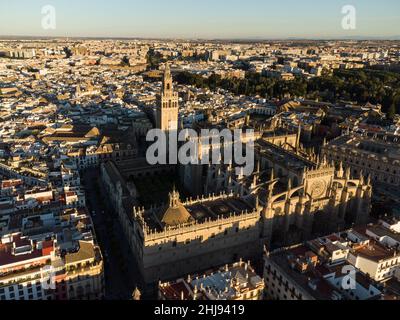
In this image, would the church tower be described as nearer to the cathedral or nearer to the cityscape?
the cityscape

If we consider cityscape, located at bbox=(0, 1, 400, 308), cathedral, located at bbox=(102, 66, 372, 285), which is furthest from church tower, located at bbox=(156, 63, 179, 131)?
cathedral, located at bbox=(102, 66, 372, 285)

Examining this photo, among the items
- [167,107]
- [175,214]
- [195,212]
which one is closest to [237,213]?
[195,212]

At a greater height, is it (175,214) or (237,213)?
(175,214)

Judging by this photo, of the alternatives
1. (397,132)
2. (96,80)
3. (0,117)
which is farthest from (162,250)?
(96,80)

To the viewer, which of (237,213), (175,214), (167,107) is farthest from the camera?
(167,107)

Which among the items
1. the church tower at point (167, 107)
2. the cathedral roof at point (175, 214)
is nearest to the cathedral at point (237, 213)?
the cathedral roof at point (175, 214)

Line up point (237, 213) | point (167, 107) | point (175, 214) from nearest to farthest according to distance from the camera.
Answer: point (175, 214), point (237, 213), point (167, 107)

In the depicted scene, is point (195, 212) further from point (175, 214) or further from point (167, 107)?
point (167, 107)
